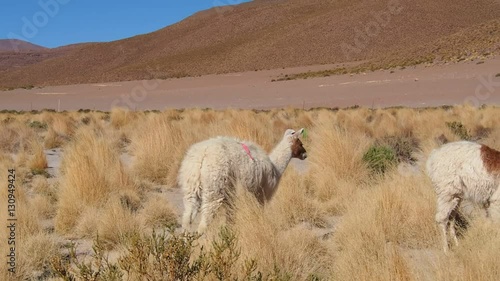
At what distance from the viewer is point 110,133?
15.7m

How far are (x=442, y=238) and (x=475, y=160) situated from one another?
2.68 ft

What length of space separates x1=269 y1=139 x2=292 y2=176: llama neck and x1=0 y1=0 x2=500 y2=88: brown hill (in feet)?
144

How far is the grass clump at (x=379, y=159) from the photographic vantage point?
30.6ft

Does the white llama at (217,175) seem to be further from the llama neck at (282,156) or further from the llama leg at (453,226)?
the llama leg at (453,226)

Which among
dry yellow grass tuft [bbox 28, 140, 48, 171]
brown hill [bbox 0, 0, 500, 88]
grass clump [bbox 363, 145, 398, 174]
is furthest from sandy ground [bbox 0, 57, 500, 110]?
dry yellow grass tuft [bbox 28, 140, 48, 171]

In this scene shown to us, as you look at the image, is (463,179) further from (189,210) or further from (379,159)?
(379,159)

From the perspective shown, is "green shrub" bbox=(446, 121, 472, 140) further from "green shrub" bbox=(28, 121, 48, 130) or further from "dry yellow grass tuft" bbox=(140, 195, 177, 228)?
"green shrub" bbox=(28, 121, 48, 130)

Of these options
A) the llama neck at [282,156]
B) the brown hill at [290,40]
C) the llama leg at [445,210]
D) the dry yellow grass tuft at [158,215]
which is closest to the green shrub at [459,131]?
the llama neck at [282,156]
